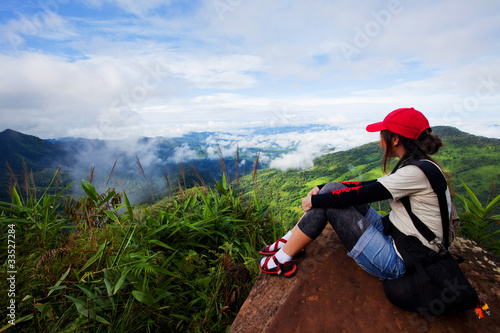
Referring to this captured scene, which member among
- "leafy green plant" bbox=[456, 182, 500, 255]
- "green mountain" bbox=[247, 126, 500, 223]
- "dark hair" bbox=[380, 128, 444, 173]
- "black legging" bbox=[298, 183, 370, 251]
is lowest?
"green mountain" bbox=[247, 126, 500, 223]

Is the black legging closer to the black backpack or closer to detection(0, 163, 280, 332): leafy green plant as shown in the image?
the black backpack

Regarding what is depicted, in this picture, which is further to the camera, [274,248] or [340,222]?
[274,248]

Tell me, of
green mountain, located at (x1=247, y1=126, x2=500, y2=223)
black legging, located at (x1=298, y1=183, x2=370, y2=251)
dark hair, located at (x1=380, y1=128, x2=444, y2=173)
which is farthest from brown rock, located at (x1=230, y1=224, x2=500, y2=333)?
green mountain, located at (x1=247, y1=126, x2=500, y2=223)

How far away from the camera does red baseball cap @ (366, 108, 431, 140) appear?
188cm

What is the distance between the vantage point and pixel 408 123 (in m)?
1.88

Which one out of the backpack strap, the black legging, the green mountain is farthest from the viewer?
the green mountain

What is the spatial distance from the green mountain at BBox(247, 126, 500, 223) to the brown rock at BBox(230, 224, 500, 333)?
31.5 meters

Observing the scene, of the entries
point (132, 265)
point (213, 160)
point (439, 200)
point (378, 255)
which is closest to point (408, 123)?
point (439, 200)

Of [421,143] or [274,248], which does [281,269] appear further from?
[421,143]

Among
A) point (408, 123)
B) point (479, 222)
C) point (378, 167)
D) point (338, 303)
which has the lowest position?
point (378, 167)

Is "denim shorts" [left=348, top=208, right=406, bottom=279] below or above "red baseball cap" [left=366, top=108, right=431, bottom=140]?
below

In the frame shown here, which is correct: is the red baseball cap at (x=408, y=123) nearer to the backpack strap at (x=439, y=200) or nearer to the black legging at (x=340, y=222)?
the backpack strap at (x=439, y=200)

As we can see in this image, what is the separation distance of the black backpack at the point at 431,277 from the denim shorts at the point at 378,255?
0.21 feet

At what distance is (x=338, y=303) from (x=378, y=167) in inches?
2153
